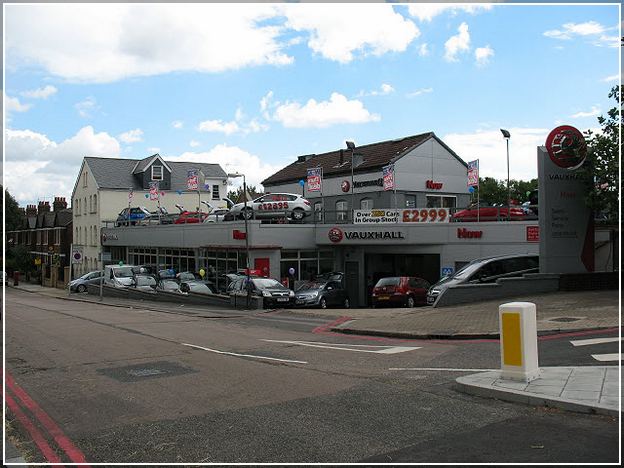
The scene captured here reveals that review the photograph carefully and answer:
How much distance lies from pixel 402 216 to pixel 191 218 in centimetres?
1724

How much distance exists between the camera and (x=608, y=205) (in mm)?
19484

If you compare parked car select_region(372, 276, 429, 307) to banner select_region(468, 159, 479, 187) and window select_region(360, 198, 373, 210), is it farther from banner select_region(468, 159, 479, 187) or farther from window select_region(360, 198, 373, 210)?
window select_region(360, 198, 373, 210)

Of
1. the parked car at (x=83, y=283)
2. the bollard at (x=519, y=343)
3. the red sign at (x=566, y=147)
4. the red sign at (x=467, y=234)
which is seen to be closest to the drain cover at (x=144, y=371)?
the bollard at (x=519, y=343)

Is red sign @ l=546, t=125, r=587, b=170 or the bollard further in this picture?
red sign @ l=546, t=125, r=587, b=170

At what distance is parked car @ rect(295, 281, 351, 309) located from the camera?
28.2 metres

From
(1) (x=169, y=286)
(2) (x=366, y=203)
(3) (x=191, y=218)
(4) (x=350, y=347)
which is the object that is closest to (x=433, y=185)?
(2) (x=366, y=203)

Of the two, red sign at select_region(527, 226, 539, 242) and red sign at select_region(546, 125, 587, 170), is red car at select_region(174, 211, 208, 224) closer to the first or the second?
red sign at select_region(527, 226, 539, 242)

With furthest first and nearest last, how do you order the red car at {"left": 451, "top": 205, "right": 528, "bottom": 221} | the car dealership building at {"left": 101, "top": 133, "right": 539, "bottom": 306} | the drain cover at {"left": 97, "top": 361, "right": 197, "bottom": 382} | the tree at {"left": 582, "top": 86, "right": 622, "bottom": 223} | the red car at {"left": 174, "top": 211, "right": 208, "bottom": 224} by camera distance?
the red car at {"left": 174, "top": 211, "right": 208, "bottom": 224} < the car dealership building at {"left": 101, "top": 133, "right": 539, "bottom": 306} < the red car at {"left": 451, "top": 205, "right": 528, "bottom": 221} < the tree at {"left": 582, "top": 86, "right": 622, "bottom": 223} < the drain cover at {"left": 97, "top": 361, "right": 197, "bottom": 382}

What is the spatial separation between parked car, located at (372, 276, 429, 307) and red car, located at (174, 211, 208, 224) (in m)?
18.5

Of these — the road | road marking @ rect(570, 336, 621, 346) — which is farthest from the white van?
road marking @ rect(570, 336, 621, 346)

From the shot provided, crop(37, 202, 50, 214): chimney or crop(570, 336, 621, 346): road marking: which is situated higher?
crop(37, 202, 50, 214): chimney

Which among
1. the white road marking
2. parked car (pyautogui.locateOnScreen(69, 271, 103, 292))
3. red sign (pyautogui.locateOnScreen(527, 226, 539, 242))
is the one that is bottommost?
parked car (pyautogui.locateOnScreen(69, 271, 103, 292))

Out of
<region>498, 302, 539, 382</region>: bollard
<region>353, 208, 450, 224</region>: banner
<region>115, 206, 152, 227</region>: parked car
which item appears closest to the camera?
<region>498, 302, 539, 382</region>: bollard

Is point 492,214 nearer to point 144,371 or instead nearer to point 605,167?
point 605,167
